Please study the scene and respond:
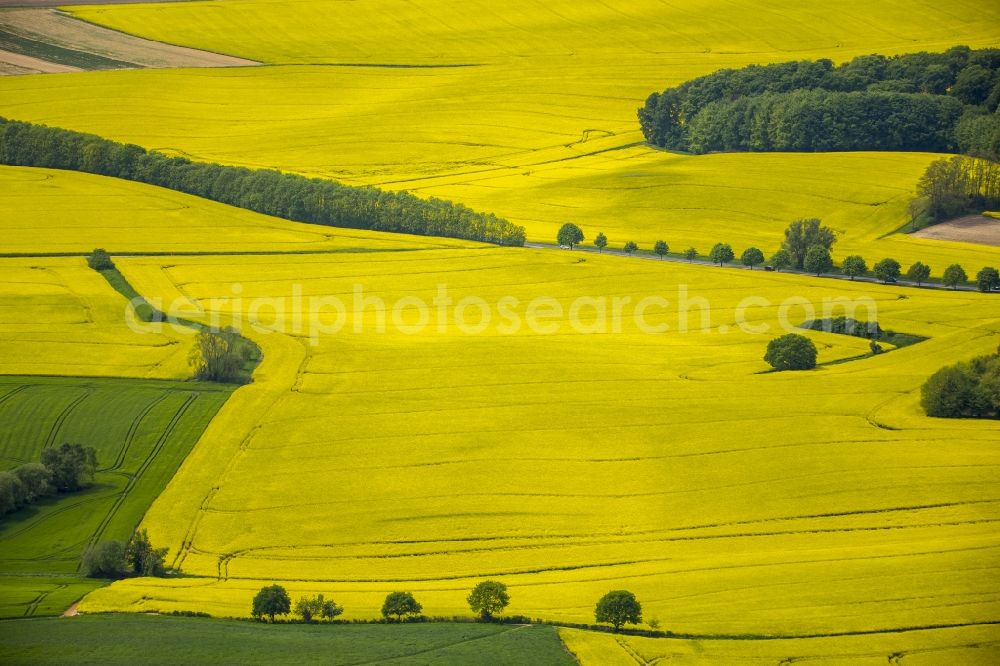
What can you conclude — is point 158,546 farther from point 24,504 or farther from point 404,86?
point 404,86

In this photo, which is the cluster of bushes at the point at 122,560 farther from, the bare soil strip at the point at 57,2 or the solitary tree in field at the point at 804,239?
the bare soil strip at the point at 57,2

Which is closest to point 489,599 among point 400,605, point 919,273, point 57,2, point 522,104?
point 400,605

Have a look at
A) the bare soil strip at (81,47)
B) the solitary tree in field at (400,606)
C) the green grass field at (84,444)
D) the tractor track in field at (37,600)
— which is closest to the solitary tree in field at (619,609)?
the solitary tree in field at (400,606)

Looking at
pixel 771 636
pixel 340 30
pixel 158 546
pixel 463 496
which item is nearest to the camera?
pixel 771 636

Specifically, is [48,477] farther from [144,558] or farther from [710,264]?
[710,264]

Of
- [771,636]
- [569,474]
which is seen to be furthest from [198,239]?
[771,636]

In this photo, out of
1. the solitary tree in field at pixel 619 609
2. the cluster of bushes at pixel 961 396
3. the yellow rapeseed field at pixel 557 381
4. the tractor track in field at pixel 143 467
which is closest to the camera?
the solitary tree in field at pixel 619 609

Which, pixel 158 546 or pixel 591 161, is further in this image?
pixel 591 161
